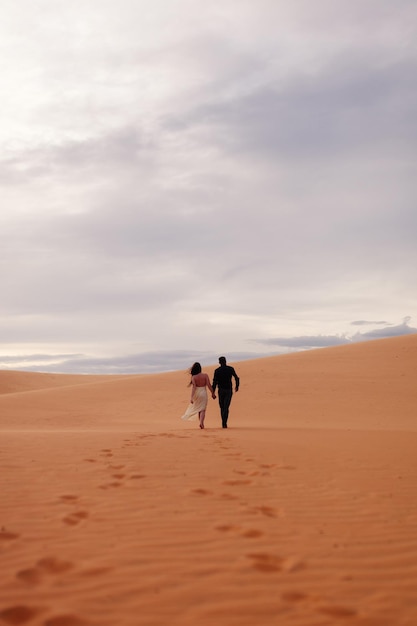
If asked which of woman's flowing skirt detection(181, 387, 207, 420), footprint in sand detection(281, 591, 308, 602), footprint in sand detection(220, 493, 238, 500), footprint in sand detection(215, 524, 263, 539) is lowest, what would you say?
footprint in sand detection(281, 591, 308, 602)

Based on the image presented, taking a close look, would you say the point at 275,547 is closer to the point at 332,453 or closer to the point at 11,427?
the point at 332,453

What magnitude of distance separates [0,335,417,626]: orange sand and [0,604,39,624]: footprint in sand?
1cm

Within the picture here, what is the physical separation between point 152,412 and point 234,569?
65.0ft

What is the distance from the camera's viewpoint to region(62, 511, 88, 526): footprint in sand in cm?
508

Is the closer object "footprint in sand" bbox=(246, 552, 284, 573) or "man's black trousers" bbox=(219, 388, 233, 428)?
"footprint in sand" bbox=(246, 552, 284, 573)

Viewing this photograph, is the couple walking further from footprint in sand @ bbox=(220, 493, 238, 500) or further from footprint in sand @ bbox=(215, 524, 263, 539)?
footprint in sand @ bbox=(215, 524, 263, 539)

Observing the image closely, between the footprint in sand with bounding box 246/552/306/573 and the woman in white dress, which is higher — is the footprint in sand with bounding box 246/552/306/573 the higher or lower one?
the lower one

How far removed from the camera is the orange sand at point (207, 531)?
3537 millimetres

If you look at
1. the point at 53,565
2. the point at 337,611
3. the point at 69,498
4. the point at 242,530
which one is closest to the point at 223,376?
the point at 69,498

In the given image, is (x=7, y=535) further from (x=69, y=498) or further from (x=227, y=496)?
(x=227, y=496)

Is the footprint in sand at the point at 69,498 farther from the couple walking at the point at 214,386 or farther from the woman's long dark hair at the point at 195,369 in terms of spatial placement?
the woman's long dark hair at the point at 195,369

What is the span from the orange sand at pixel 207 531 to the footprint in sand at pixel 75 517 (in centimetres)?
3

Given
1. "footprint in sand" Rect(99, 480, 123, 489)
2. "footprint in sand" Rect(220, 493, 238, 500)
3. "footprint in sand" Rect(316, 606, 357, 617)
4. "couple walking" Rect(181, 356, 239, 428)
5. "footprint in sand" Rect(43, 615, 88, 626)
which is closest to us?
"footprint in sand" Rect(43, 615, 88, 626)

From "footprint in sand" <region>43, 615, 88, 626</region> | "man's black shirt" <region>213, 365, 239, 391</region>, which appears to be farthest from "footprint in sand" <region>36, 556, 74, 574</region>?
"man's black shirt" <region>213, 365, 239, 391</region>
